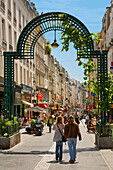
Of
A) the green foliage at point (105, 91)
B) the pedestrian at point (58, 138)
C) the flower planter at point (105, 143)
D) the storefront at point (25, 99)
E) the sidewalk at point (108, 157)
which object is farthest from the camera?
the storefront at point (25, 99)

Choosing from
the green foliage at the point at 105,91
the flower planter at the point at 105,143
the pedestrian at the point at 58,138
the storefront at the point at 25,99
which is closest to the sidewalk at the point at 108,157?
the flower planter at the point at 105,143

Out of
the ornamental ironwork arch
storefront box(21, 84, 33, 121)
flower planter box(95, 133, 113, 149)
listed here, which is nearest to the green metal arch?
the ornamental ironwork arch

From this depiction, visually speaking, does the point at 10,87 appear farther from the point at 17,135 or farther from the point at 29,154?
the point at 29,154

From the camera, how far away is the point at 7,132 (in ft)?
49.4

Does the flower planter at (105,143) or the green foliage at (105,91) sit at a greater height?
the green foliage at (105,91)

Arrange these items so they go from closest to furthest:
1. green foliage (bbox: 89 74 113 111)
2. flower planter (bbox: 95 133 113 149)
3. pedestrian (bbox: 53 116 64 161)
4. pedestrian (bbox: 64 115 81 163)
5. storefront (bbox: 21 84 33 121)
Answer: pedestrian (bbox: 64 115 81 163) < pedestrian (bbox: 53 116 64 161) < flower planter (bbox: 95 133 113 149) < green foliage (bbox: 89 74 113 111) < storefront (bbox: 21 84 33 121)

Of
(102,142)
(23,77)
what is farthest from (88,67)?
(23,77)

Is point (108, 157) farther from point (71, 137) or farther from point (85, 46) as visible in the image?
point (85, 46)

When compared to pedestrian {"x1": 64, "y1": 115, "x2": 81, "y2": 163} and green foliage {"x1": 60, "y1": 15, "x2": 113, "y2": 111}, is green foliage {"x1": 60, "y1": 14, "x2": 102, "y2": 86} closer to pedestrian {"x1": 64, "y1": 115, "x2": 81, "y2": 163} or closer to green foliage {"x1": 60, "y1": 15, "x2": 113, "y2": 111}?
green foliage {"x1": 60, "y1": 15, "x2": 113, "y2": 111}

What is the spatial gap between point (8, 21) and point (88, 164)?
23448 millimetres

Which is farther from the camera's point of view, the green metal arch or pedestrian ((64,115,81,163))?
the green metal arch

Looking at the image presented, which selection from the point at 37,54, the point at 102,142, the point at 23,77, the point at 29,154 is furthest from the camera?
the point at 37,54

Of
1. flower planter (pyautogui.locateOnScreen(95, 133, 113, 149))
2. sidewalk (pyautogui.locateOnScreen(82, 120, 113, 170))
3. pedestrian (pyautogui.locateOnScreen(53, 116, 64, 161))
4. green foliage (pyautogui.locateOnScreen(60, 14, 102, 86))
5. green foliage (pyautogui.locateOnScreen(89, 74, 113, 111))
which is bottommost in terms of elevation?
sidewalk (pyautogui.locateOnScreen(82, 120, 113, 170))

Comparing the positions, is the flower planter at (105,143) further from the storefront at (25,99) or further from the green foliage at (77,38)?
the storefront at (25,99)
